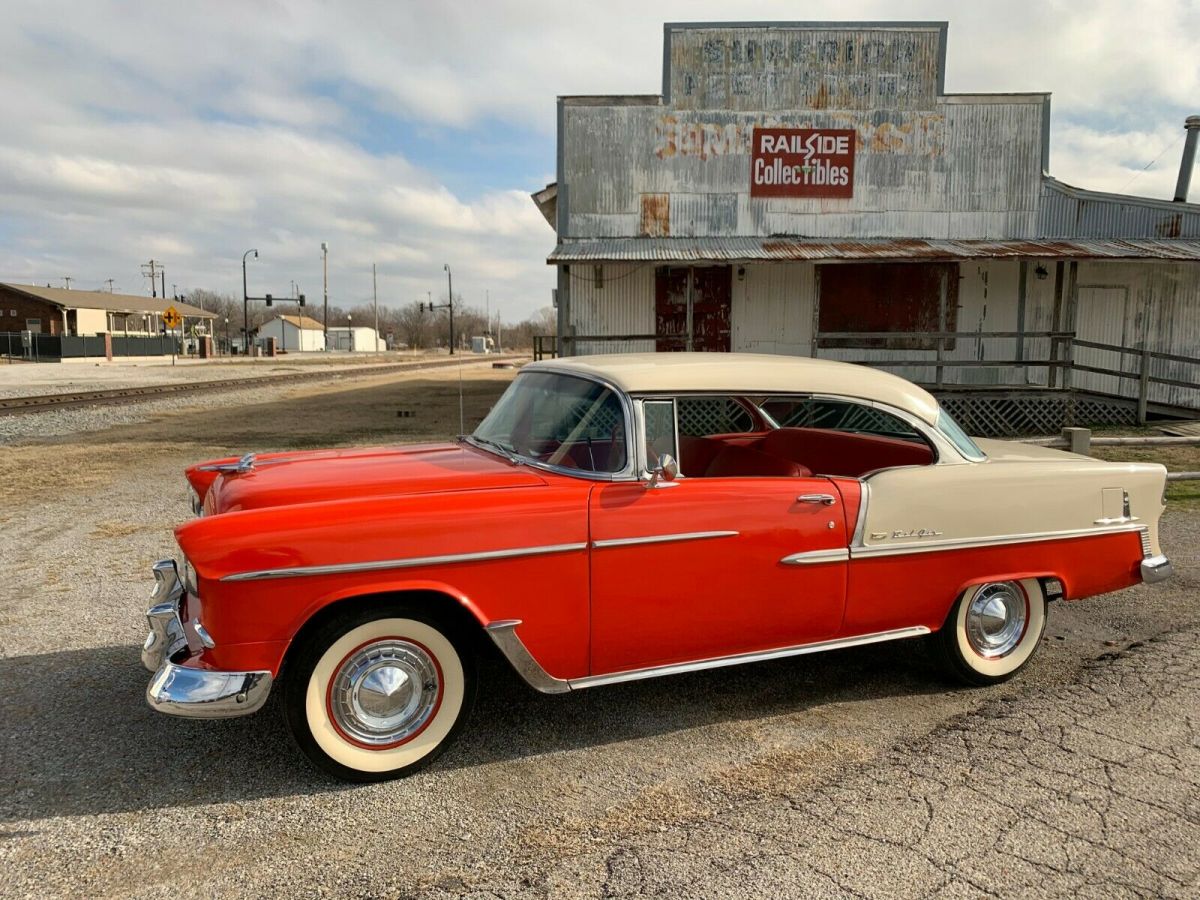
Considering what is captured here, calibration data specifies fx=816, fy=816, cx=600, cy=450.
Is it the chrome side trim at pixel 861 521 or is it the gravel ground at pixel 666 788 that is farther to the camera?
the chrome side trim at pixel 861 521

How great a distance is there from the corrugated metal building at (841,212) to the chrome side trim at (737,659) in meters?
11.2

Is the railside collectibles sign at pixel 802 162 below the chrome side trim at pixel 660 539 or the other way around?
the other way around

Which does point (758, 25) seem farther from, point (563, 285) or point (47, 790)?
point (47, 790)

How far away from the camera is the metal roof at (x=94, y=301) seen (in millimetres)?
57719

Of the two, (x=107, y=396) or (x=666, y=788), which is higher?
(x=107, y=396)

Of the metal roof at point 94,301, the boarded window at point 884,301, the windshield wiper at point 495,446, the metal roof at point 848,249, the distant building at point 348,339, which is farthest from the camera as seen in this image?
the distant building at point 348,339

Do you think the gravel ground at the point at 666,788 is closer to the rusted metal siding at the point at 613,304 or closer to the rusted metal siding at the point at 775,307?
the rusted metal siding at the point at 775,307

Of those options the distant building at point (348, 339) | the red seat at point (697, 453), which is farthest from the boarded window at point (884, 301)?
the distant building at point (348, 339)

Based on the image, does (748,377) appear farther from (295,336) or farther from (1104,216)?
(295,336)

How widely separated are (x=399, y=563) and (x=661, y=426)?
1199 millimetres

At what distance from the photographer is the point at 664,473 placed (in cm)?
318

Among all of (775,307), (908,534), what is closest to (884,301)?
(775,307)

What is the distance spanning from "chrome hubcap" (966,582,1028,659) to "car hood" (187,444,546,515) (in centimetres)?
215

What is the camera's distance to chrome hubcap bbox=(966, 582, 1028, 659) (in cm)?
379
